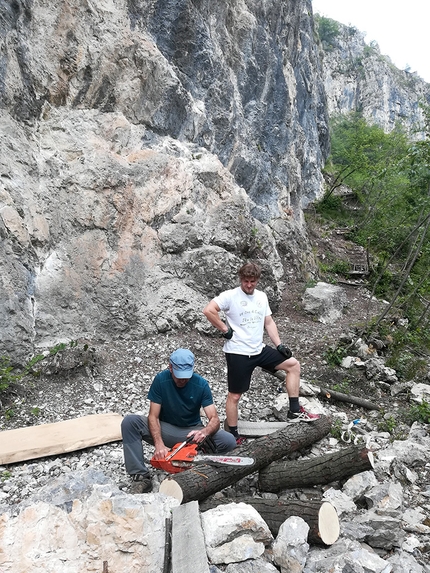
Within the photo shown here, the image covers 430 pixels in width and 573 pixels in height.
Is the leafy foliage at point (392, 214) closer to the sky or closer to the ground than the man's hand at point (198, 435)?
closer to the sky

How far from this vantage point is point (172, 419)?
13.1 ft

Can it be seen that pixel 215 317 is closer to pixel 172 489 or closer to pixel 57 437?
pixel 172 489

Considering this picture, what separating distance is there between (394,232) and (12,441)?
16342mm

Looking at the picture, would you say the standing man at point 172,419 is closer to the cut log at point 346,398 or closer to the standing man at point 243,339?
the standing man at point 243,339

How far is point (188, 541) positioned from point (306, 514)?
38.5 inches

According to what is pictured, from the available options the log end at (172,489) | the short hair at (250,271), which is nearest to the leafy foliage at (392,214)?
the short hair at (250,271)

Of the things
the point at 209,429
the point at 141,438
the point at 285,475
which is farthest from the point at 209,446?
the point at 285,475

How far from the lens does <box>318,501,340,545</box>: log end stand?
120 inches

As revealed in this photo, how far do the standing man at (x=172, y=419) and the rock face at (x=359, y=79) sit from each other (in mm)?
60671

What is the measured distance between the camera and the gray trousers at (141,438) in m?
3.81

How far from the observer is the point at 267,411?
567 centimetres

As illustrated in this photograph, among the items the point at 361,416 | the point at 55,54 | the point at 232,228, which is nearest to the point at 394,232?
the point at 232,228

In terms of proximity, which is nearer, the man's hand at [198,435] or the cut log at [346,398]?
the man's hand at [198,435]

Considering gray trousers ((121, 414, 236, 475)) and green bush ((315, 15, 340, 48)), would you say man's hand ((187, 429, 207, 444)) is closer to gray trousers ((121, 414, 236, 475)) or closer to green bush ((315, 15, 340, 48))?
gray trousers ((121, 414, 236, 475))
